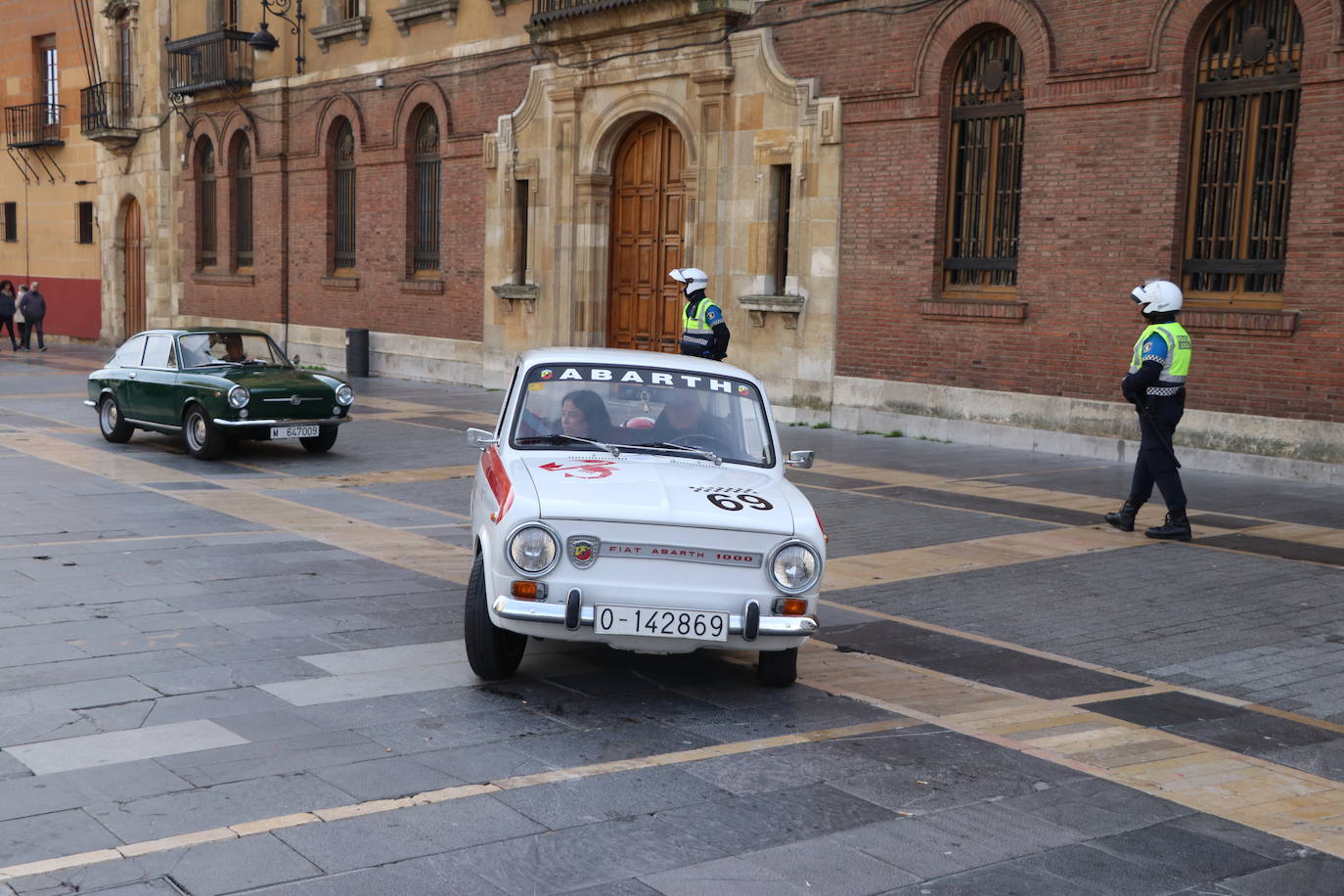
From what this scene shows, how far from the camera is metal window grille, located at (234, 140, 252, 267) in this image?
3142 centimetres

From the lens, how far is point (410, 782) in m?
5.30

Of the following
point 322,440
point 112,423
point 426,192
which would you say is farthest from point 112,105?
point 322,440

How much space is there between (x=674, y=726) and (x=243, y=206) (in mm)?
27937

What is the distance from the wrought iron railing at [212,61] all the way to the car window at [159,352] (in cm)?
1556

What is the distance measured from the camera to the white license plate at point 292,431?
1500 centimetres

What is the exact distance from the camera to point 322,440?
15.7 meters

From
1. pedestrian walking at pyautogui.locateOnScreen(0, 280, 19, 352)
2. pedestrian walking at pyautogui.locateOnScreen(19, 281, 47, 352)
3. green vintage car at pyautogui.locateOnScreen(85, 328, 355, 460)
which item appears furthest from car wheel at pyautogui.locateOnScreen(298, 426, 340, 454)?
pedestrian walking at pyautogui.locateOnScreen(0, 280, 19, 352)

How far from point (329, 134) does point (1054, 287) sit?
55.7 ft

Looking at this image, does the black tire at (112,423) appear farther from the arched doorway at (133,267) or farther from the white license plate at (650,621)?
the arched doorway at (133,267)

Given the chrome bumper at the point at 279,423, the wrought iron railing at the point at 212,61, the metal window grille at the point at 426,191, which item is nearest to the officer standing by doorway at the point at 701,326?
the chrome bumper at the point at 279,423

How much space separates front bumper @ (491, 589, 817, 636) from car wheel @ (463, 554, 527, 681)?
0.97ft

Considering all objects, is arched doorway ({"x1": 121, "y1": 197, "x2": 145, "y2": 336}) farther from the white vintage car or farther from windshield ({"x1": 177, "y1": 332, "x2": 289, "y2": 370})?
the white vintage car

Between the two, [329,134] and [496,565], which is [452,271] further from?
[496,565]

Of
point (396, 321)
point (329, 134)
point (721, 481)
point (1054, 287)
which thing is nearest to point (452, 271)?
point (396, 321)
